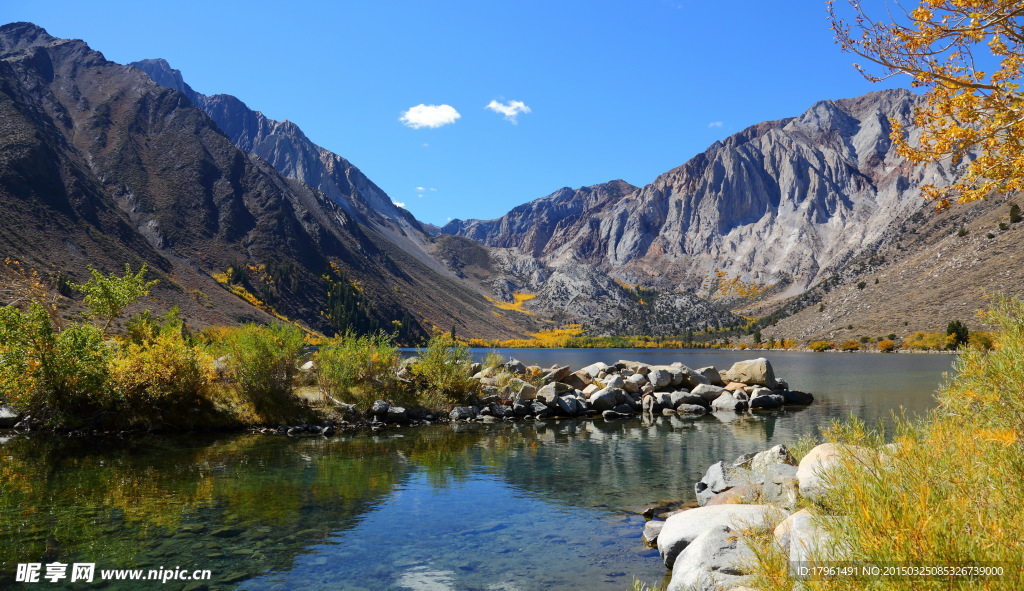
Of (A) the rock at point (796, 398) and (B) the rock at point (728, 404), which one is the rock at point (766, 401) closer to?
(B) the rock at point (728, 404)

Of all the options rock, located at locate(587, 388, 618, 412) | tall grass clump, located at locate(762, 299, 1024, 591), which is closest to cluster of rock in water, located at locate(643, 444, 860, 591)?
tall grass clump, located at locate(762, 299, 1024, 591)

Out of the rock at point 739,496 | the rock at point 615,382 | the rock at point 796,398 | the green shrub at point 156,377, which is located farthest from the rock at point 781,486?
the rock at point 796,398

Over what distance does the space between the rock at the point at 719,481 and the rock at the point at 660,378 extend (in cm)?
2362

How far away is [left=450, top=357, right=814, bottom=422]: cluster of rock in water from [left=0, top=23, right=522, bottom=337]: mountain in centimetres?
8872

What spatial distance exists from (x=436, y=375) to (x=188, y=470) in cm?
1591

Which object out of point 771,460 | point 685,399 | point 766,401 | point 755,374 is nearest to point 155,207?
point 685,399

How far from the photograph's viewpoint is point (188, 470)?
17391 millimetres

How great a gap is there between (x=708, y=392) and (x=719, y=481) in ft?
81.2

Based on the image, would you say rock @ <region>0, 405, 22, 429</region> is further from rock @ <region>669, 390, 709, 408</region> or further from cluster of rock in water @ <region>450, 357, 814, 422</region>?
rock @ <region>669, 390, 709, 408</region>

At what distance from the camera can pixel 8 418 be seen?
23.9 m

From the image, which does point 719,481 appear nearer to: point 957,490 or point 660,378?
point 957,490

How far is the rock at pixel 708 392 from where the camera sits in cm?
3706

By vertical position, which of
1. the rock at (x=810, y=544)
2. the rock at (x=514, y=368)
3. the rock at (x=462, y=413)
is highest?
the rock at (x=514, y=368)

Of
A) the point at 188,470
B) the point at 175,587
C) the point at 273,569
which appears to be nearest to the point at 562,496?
the point at 273,569
